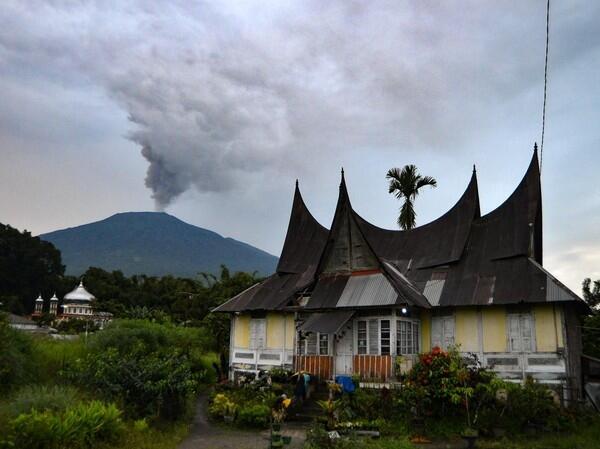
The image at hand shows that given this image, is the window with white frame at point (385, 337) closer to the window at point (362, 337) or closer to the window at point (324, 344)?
the window at point (362, 337)

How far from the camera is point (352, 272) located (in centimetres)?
2002

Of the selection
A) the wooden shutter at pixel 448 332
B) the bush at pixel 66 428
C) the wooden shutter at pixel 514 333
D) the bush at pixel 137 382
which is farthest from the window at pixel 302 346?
the bush at pixel 66 428

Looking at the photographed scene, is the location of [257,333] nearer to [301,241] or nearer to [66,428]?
[301,241]

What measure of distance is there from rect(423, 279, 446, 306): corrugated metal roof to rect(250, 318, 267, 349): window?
6925 millimetres

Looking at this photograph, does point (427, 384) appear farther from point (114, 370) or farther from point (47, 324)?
point (47, 324)

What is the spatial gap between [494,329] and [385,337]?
3592mm

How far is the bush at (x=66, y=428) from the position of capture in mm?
9602

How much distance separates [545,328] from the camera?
1672 centimetres

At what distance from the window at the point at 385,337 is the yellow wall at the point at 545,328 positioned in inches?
182

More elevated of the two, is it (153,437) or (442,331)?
(442,331)

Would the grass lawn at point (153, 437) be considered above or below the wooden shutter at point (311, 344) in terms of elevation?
below

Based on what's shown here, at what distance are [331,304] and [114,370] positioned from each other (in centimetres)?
781

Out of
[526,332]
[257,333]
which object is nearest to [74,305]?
[257,333]

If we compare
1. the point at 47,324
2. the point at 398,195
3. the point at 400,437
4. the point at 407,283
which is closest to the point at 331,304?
the point at 407,283
